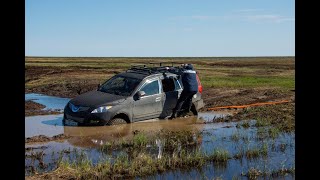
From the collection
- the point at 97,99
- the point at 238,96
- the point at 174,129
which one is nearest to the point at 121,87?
the point at 97,99

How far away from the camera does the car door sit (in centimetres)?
1178

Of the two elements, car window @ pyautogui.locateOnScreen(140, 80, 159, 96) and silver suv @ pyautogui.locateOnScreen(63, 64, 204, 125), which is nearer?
silver suv @ pyautogui.locateOnScreen(63, 64, 204, 125)

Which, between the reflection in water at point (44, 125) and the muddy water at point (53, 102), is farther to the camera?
the muddy water at point (53, 102)

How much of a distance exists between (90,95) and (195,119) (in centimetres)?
→ 370

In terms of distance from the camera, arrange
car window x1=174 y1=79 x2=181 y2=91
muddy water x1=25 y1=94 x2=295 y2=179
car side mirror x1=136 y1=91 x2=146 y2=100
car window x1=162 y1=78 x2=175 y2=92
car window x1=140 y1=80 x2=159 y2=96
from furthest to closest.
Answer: car window x1=174 y1=79 x2=181 y2=91, car window x1=162 y1=78 x2=175 y2=92, car window x1=140 y1=80 x2=159 y2=96, car side mirror x1=136 y1=91 x2=146 y2=100, muddy water x1=25 y1=94 x2=295 y2=179

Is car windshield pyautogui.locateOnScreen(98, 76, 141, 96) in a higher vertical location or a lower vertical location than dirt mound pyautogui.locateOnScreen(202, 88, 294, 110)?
higher

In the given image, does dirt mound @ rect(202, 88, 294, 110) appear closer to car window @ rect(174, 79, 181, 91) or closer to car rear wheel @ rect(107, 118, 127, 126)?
car window @ rect(174, 79, 181, 91)

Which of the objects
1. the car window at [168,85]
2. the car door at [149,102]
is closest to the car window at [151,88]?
the car door at [149,102]

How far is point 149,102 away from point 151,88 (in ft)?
1.58

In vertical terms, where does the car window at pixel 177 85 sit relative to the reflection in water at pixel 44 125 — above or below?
above

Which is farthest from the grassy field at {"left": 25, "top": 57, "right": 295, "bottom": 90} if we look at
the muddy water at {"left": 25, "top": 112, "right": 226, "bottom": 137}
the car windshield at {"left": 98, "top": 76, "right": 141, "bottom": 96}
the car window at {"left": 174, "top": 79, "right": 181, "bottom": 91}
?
the muddy water at {"left": 25, "top": 112, "right": 226, "bottom": 137}

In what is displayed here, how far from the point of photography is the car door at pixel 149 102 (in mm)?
11781

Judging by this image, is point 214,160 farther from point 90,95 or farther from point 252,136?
point 90,95

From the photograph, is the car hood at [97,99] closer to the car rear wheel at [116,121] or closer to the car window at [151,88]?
the car rear wheel at [116,121]
